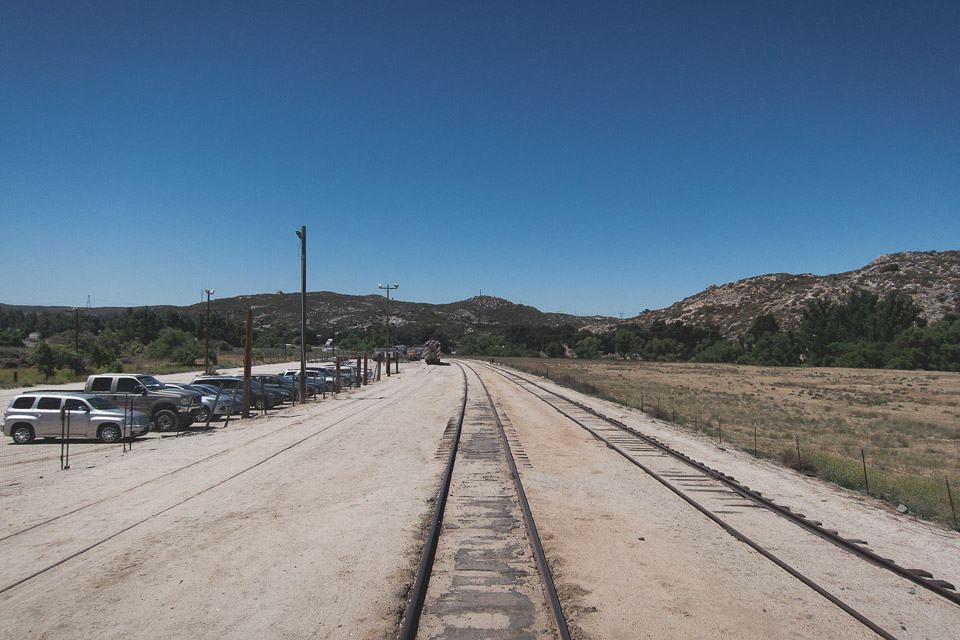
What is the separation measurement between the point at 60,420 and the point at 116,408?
1.52 meters

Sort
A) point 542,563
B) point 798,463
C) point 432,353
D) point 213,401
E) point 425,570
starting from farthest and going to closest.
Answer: point 432,353, point 213,401, point 798,463, point 542,563, point 425,570

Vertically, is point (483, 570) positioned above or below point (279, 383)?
below

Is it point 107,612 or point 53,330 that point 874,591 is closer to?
point 107,612

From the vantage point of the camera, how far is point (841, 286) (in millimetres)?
155375

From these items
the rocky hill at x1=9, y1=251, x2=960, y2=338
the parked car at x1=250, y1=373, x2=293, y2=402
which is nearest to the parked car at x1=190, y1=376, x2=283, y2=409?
the parked car at x1=250, y1=373, x2=293, y2=402

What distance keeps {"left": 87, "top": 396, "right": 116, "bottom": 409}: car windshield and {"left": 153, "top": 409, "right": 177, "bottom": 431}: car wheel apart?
69.4 inches

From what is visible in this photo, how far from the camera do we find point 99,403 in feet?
60.0

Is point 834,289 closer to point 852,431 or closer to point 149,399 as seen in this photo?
point 852,431

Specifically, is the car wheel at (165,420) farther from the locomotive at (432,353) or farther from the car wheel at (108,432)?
the locomotive at (432,353)

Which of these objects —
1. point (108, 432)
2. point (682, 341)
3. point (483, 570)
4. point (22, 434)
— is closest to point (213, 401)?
point (108, 432)

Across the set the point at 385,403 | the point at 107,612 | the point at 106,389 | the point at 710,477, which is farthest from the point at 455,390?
the point at 107,612

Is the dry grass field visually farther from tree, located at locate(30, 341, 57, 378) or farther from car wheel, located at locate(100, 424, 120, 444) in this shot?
tree, located at locate(30, 341, 57, 378)

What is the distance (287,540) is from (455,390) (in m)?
29.0

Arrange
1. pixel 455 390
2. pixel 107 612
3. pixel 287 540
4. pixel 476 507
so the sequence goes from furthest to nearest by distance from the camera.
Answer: pixel 455 390
pixel 476 507
pixel 287 540
pixel 107 612
